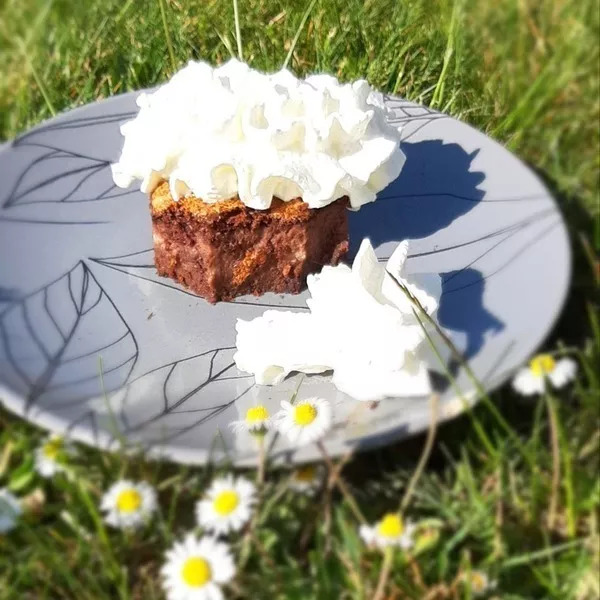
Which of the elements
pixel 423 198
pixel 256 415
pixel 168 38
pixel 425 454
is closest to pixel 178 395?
pixel 256 415

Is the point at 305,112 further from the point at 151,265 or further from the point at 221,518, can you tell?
the point at 221,518

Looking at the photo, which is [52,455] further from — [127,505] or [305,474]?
[305,474]

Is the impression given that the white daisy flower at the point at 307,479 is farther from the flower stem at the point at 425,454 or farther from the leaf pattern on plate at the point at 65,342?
the leaf pattern on plate at the point at 65,342

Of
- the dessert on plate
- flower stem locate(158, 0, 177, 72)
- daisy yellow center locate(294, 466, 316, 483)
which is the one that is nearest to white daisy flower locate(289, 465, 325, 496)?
→ daisy yellow center locate(294, 466, 316, 483)

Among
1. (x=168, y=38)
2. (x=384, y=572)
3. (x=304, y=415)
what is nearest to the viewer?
(x=384, y=572)

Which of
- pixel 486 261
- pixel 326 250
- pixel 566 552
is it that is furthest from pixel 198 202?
pixel 566 552

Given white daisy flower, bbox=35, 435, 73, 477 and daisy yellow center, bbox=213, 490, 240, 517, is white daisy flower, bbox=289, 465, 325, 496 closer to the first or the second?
daisy yellow center, bbox=213, 490, 240, 517
